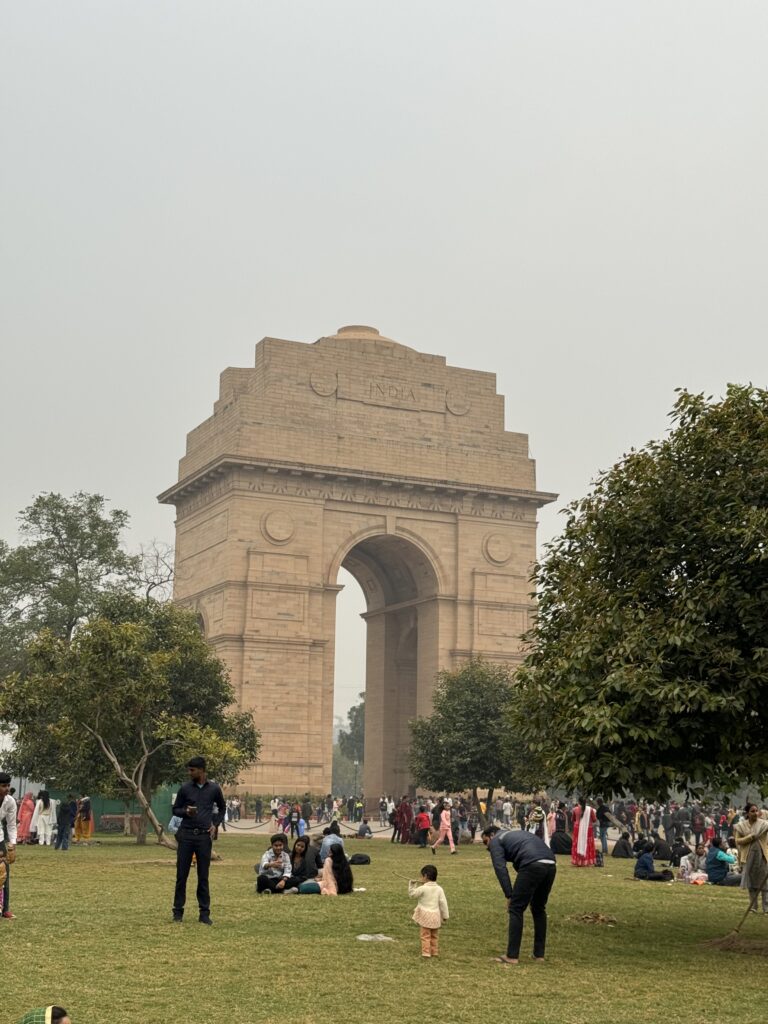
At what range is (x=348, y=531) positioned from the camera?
176ft

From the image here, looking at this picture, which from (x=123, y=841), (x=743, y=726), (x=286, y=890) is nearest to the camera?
(x=743, y=726)

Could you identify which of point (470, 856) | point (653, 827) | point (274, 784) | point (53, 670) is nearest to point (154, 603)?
point (53, 670)

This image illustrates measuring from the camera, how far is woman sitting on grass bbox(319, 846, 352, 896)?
18219 millimetres

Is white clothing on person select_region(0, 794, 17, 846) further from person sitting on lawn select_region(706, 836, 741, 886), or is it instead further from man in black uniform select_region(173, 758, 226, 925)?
person sitting on lawn select_region(706, 836, 741, 886)

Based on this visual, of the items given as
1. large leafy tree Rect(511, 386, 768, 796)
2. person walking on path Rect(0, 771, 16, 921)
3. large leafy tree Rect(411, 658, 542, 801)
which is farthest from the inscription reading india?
person walking on path Rect(0, 771, 16, 921)

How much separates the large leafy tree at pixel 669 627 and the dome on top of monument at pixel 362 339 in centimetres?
3994

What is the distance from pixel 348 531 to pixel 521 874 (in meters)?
42.0

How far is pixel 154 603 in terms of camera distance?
1400 inches

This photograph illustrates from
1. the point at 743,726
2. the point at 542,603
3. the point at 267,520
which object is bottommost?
the point at 743,726

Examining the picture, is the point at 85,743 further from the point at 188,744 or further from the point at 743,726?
the point at 743,726

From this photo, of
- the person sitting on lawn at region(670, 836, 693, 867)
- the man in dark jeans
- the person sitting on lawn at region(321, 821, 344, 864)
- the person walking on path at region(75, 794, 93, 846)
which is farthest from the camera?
the person walking on path at region(75, 794, 93, 846)

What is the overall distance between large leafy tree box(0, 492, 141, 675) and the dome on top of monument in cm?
1125

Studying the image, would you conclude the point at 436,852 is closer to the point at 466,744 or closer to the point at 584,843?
the point at 584,843

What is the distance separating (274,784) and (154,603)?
16014 millimetres
